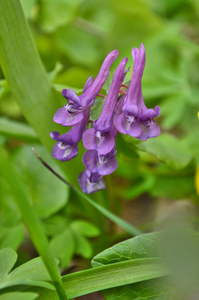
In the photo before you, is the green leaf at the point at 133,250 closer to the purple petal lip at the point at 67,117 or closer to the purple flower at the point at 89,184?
the purple flower at the point at 89,184

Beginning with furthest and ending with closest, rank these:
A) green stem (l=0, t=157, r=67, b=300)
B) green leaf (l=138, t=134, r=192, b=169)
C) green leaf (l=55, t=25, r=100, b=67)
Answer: green leaf (l=55, t=25, r=100, b=67)
green leaf (l=138, t=134, r=192, b=169)
green stem (l=0, t=157, r=67, b=300)

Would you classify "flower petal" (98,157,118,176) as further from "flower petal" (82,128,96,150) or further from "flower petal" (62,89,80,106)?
"flower petal" (62,89,80,106)

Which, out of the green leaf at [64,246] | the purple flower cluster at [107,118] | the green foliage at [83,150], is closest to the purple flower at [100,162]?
the purple flower cluster at [107,118]

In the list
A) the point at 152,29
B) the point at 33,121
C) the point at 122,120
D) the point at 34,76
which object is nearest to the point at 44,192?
the point at 33,121

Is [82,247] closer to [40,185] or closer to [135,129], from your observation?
[40,185]

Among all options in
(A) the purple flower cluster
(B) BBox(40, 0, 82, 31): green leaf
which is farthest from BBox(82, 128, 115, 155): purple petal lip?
(B) BBox(40, 0, 82, 31): green leaf

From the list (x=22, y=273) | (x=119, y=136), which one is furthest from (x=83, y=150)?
(x=22, y=273)

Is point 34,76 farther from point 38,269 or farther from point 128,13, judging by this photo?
point 128,13
